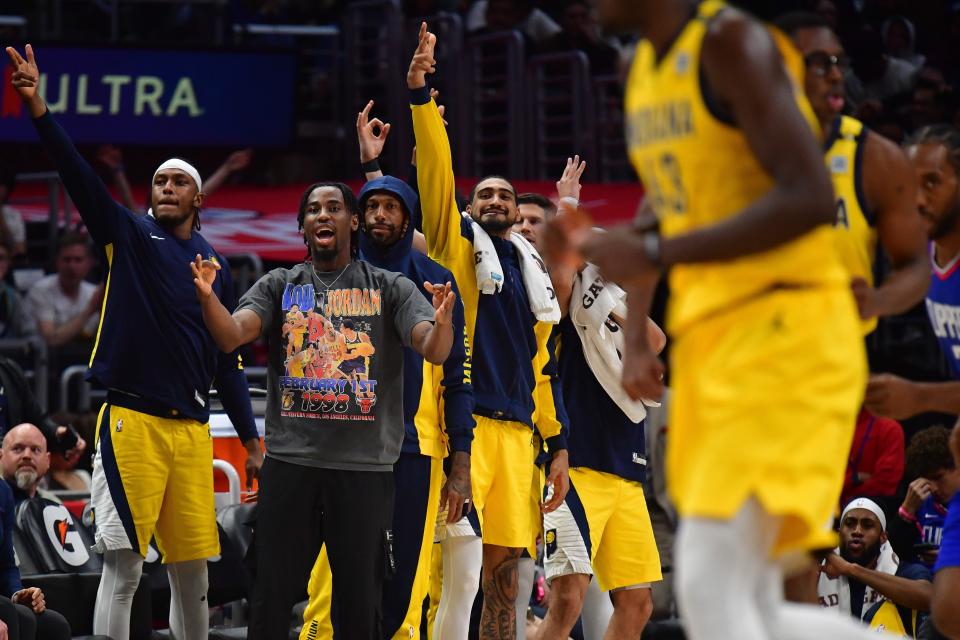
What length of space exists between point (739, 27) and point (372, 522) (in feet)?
10.9

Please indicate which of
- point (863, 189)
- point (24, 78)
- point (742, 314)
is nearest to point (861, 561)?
point (863, 189)

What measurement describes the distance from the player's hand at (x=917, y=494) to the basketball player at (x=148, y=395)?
401 centimetres

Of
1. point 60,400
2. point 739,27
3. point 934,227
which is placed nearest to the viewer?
point 739,27

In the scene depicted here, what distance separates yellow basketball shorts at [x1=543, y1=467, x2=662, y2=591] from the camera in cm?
712

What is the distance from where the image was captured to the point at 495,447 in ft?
23.3

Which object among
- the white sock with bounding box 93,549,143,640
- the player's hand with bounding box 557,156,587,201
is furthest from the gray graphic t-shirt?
the player's hand with bounding box 557,156,587,201

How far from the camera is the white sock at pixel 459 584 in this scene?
6.89 meters

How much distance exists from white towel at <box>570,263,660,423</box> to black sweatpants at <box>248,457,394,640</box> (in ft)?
5.46

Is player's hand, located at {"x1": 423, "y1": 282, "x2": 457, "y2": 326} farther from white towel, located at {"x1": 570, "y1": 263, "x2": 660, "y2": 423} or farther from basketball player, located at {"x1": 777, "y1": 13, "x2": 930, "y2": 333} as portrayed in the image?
basketball player, located at {"x1": 777, "y1": 13, "x2": 930, "y2": 333}

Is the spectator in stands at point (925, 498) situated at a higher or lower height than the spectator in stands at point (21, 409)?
lower

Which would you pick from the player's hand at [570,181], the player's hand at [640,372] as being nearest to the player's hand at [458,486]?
the player's hand at [570,181]

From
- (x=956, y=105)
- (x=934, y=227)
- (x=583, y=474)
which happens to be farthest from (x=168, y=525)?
(x=956, y=105)

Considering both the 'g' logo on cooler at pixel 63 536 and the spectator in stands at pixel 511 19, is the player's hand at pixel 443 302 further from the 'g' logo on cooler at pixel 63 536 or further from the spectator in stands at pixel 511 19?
the spectator in stands at pixel 511 19

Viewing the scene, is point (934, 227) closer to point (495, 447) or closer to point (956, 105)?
point (495, 447)
